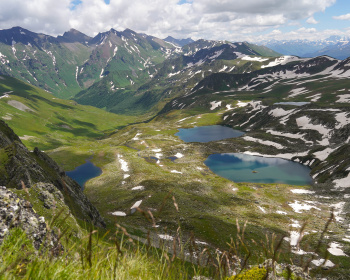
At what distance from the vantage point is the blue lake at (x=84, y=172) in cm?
10172

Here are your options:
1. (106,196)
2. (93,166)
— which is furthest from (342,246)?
(93,166)

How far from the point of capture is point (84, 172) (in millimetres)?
110875

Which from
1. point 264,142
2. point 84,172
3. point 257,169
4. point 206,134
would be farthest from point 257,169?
point 84,172

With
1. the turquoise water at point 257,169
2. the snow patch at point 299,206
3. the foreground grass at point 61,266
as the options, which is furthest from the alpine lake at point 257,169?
the foreground grass at point 61,266

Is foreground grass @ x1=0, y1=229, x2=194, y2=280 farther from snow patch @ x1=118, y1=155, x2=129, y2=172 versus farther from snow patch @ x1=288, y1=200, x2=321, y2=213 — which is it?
snow patch @ x1=118, y1=155, x2=129, y2=172

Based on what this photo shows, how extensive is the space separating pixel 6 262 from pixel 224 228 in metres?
45.0

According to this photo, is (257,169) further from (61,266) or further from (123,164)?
(61,266)

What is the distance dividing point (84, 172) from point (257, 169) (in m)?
84.6

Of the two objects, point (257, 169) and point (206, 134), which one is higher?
point (206, 134)

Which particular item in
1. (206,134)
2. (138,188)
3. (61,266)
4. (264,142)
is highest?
(61,266)

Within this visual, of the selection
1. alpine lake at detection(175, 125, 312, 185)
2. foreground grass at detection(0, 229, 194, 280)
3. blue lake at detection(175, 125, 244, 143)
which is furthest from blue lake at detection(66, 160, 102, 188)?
foreground grass at detection(0, 229, 194, 280)

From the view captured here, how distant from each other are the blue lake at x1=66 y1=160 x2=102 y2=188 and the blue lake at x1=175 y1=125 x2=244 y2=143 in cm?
7288

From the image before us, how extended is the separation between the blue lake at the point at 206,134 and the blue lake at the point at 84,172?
239ft

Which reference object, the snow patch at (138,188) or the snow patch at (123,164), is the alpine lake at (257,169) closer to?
the snow patch at (123,164)
